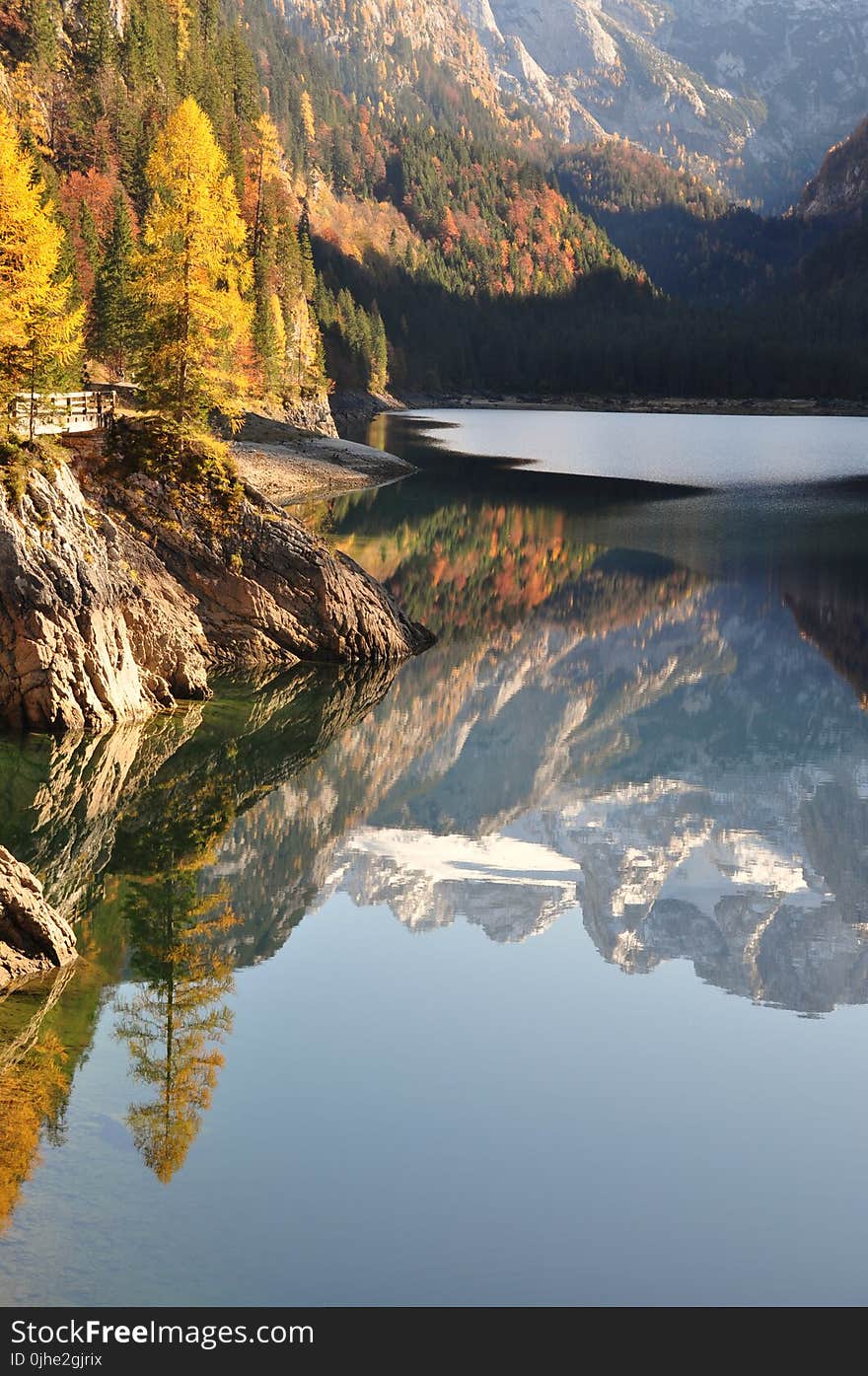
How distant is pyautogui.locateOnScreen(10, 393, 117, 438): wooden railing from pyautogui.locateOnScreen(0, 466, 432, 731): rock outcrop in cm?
247

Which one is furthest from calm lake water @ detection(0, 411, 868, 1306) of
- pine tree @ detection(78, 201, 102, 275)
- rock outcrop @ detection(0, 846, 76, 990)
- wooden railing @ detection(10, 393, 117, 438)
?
pine tree @ detection(78, 201, 102, 275)

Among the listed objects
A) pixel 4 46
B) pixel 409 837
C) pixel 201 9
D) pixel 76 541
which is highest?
pixel 201 9

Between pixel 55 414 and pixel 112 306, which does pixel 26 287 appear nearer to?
pixel 55 414

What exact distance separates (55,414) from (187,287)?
27.7 ft

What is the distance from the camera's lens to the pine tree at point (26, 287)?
39.8 m

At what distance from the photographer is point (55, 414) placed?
41844mm

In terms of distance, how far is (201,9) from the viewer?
159000 millimetres

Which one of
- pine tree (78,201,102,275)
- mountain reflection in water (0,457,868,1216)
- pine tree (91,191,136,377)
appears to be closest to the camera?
mountain reflection in water (0,457,868,1216)

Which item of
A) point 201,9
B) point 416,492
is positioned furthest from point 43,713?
point 201,9

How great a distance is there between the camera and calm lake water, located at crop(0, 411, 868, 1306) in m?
14.2

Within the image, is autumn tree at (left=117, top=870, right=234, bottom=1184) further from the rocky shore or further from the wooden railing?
the wooden railing

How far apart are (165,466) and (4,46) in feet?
274

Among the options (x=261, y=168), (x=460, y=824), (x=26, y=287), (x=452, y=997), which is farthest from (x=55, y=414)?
(x=261, y=168)
